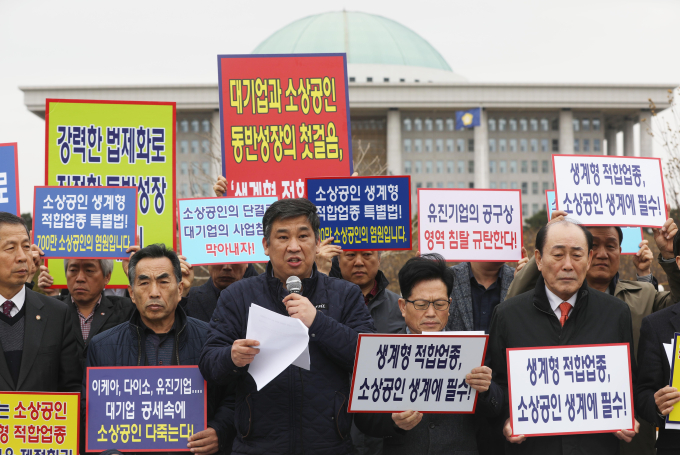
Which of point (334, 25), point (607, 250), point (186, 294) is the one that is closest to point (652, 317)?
point (607, 250)

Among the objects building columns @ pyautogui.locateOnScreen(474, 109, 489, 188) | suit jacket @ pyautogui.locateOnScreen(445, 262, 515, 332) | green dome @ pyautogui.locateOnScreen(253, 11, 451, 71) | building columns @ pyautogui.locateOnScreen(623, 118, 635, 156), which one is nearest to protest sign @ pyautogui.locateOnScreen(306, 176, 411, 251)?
suit jacket @ pyautogui.locateOnScreen(445, 262, 515, 332)

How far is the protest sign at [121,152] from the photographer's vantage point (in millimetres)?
6230

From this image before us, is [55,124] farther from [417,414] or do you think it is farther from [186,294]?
[417,414]

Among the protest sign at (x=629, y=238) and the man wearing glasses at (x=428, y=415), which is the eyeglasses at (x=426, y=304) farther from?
the protest sign at (x=629, y=238)

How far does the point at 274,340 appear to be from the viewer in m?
3.56

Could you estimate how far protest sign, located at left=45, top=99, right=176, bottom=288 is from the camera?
20.4ft

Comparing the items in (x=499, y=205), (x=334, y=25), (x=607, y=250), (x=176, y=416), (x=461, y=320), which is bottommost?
(x=176, y=416)

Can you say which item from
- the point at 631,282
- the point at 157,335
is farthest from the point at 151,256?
the point at 631,282

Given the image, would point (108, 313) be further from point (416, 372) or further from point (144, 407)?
point (416, 372)

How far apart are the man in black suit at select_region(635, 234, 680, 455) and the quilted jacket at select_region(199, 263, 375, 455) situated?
1540mm

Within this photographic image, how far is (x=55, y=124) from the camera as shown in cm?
632

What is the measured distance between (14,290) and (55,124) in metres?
2.25

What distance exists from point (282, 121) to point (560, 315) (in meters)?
3.36

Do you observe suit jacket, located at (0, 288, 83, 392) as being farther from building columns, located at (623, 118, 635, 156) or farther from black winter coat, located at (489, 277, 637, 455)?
building columns, located at (623, 118, 635, 156)
